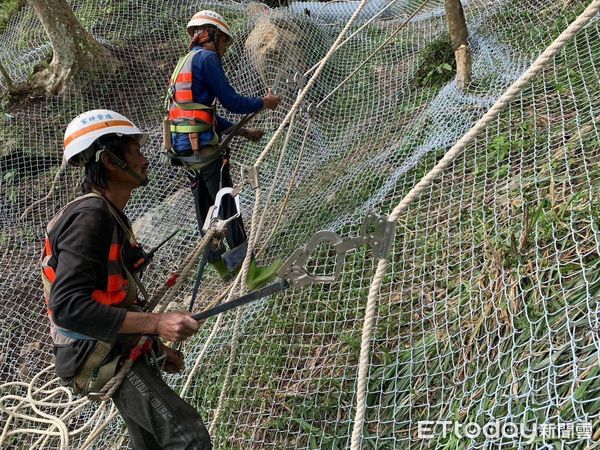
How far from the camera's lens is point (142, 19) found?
A: 223 inches

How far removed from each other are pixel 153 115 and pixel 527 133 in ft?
11.8

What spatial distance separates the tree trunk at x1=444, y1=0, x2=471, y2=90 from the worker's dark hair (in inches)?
99.3

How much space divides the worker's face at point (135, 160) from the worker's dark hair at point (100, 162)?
0.01 meters

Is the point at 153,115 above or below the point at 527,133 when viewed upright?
below

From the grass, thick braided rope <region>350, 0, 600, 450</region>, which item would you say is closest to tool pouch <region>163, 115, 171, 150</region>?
thick braided rope <region>350, 0, 600, 450</region>

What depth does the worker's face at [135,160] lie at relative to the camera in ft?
5.05

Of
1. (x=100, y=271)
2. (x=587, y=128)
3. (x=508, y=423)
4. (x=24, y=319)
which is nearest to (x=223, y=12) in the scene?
(x=24, y=319)

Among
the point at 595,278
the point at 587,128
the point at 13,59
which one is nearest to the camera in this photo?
the point at 595,278

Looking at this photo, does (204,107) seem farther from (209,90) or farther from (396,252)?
(396,252)

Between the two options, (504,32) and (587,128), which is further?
(504,32)

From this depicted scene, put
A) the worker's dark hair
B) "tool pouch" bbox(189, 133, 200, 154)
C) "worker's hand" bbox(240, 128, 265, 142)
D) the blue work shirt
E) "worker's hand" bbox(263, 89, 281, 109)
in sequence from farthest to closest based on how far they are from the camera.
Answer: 1. "worker's hand" bbox(240, 128, 265, 142)
2. "worker's hand" bbox(263, 89, 281, 109)
3. "tool pouch" bbox(189, 133, 200, 154)
4. the blue work shirt
5. the worker's dark hair

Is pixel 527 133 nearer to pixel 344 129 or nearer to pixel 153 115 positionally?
pixel 344 129

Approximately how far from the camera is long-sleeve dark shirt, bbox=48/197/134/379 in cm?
125

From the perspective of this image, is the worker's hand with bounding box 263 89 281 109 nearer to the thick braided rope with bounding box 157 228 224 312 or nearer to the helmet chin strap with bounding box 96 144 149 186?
the thick braided rope with bounding box 157 228 224 312
